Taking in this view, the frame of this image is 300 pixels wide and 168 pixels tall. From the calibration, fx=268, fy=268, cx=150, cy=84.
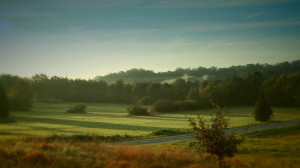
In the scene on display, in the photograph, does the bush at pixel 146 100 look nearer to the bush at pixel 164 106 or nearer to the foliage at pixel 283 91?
the bush at pixel 164 106

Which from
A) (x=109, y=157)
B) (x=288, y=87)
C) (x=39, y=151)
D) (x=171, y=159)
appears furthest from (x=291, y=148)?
(x=288, y=87)

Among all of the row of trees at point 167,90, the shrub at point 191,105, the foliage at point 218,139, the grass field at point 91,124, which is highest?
the row of trees at point 167,90

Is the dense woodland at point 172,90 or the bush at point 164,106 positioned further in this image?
the dense woodland at point 172,90

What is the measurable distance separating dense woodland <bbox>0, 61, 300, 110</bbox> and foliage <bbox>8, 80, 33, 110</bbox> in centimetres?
64

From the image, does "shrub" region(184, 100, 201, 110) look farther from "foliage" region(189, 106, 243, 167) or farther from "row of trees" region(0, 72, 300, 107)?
"foliage" region(189, 106, 243, 167)

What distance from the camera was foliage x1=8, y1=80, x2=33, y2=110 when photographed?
3393 inches

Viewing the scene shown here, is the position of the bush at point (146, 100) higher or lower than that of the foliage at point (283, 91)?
lower

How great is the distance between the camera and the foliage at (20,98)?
86188 mm

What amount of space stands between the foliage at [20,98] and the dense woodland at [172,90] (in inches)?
25.3

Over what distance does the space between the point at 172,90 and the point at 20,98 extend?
6632 centimetres

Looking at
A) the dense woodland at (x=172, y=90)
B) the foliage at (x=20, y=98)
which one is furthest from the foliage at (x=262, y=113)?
the foliage at (x=20, y=98)

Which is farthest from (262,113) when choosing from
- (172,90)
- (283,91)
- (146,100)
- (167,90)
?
(146,100)

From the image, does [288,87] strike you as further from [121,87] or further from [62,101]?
[62,101]

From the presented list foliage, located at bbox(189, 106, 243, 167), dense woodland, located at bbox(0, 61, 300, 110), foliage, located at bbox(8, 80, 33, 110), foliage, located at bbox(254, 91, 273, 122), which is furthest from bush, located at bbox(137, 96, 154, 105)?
foliage, located at bbox(189, 106, 243, 167)
